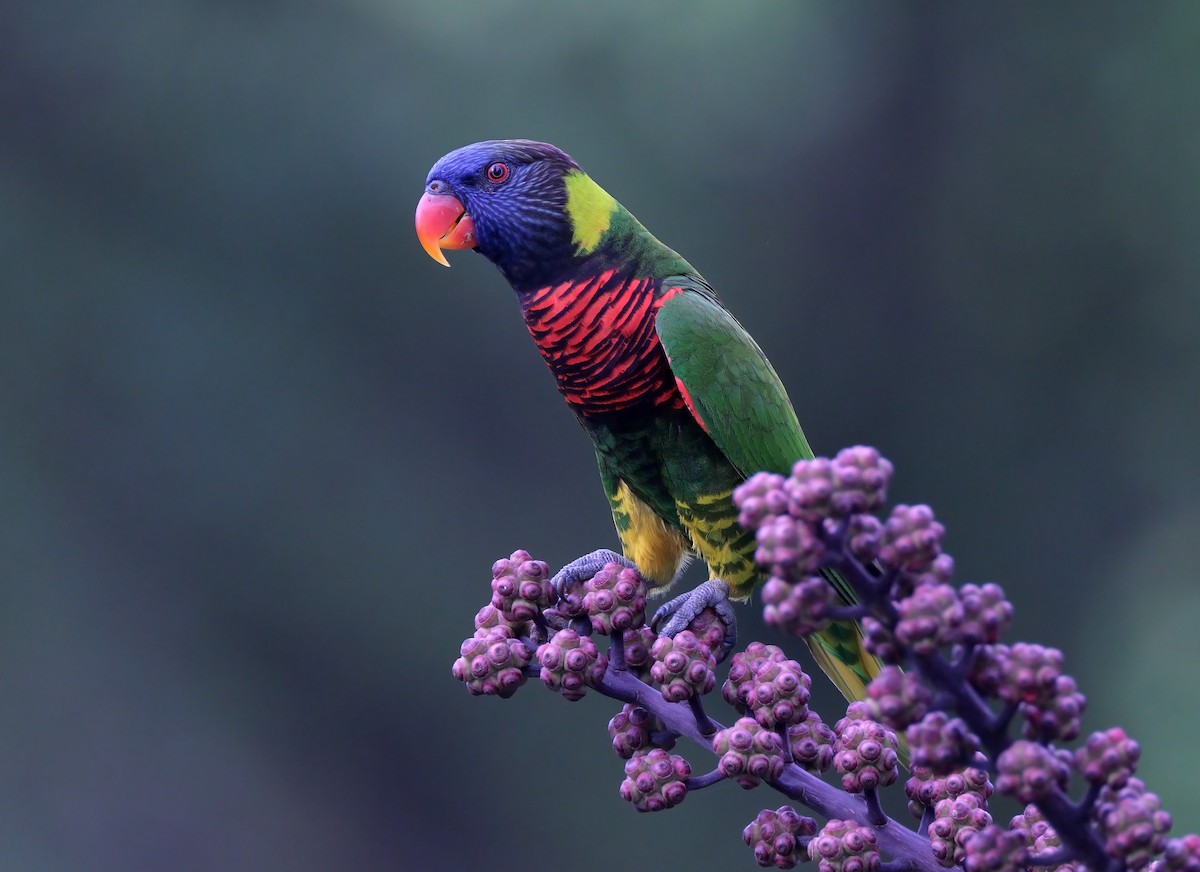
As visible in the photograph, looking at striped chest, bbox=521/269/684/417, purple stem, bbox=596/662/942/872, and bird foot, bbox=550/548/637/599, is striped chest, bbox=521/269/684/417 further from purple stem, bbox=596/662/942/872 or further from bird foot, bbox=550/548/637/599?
purple stem, bbox=596/662/942/872

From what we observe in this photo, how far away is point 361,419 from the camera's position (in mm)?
4051

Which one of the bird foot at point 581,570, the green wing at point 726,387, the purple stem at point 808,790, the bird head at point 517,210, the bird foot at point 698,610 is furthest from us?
the bird head at point 517,210

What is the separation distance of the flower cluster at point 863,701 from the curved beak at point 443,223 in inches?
24.8

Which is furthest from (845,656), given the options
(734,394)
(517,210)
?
(517,210)

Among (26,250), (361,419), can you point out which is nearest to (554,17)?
(361,419)

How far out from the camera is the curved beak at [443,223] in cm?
181

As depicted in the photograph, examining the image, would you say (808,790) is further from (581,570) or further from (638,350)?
(638,350)

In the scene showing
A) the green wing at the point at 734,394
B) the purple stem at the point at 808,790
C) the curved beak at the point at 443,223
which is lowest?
the purple stem at the point at 808,790

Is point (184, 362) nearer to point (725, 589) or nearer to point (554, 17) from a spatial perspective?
point (554, 17)

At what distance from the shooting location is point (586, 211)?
5.79 ft

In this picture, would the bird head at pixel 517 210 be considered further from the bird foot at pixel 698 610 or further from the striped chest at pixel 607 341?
the bird foot at pixel 698 610

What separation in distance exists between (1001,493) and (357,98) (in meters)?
2.75

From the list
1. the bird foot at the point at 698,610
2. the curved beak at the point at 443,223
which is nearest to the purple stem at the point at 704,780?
the bird foot at the point at 698,610

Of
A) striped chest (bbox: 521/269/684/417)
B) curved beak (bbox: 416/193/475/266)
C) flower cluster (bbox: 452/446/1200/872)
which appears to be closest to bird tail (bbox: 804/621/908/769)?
flower cluster (bbox: 452/446/1200/872)
